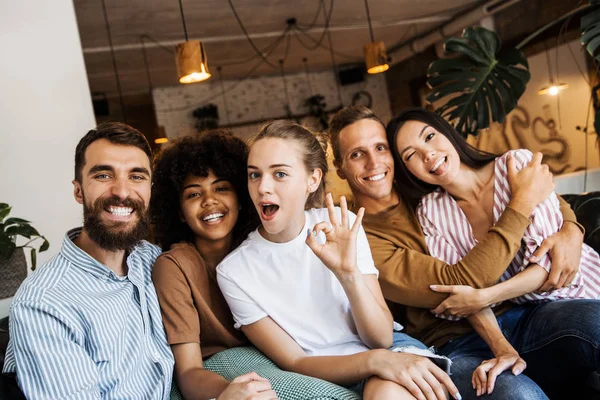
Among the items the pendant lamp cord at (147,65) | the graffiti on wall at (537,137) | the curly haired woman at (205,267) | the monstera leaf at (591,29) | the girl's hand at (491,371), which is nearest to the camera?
the curly haired woman at (205,267)

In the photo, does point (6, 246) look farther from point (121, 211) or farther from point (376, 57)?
point (376, 57)

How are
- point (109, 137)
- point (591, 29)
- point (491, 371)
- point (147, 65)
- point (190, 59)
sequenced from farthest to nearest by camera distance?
point (147, 65)
point (190, 59)
point (591, 29)
point (109, 137)
point (491, 371)

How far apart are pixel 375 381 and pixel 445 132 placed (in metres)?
1.03

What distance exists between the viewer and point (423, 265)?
1.97 meters

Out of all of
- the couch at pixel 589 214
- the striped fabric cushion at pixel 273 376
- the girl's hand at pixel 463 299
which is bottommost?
the striped fabric cushion at pixel 273 376

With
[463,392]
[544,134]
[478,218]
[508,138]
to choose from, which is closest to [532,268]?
[478,218]

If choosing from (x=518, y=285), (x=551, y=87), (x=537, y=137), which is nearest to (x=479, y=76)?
(x=518, y=285)

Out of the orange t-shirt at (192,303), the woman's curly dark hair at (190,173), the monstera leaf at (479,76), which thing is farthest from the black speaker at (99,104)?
the orange t-shirt at (192,303)

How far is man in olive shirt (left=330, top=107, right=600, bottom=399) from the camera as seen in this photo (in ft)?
6.08

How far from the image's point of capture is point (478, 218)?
2.16 m

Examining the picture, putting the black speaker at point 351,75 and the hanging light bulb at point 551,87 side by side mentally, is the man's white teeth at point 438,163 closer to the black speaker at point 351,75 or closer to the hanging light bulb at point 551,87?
the hanging light bulb at point 551,87

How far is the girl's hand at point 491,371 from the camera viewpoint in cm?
167

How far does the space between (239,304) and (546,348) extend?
101cm

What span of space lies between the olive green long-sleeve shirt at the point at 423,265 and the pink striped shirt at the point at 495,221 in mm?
53
